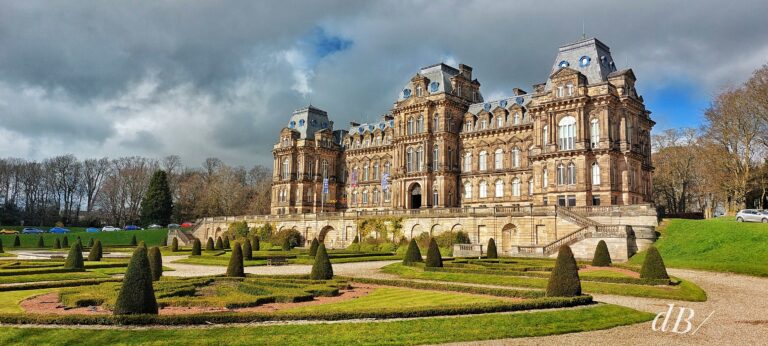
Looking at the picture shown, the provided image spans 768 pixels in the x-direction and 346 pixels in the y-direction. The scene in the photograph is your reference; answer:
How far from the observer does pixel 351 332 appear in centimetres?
1471

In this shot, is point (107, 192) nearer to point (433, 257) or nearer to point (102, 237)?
point (102, 237)

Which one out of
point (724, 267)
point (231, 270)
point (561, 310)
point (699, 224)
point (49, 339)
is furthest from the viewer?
point (699, 224)

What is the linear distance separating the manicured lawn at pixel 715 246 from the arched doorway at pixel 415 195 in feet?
103

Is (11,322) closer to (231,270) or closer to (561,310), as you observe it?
(231,270)

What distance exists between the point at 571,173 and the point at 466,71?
23.0 meters

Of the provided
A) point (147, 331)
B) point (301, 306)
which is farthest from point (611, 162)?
point (147, 331)

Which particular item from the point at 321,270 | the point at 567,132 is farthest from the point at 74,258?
the point at 567,132

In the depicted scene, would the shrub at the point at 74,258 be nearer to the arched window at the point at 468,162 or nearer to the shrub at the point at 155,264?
the shrub at the point at 155,264

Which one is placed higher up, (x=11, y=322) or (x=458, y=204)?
(x=458, y=204)

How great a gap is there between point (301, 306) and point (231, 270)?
33.6 feet

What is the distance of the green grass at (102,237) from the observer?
72.2 meters

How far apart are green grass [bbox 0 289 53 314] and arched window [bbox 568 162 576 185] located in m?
43.6

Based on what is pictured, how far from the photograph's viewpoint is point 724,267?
3219cm

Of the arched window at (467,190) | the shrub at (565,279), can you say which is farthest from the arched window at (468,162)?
the shrub at (565,279)
